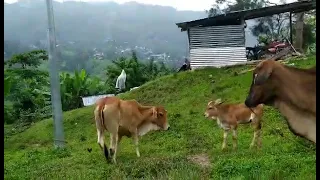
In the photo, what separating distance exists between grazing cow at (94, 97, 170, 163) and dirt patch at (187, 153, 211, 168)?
109cm

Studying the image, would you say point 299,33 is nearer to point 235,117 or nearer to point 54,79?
point 54,79

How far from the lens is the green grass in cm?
606

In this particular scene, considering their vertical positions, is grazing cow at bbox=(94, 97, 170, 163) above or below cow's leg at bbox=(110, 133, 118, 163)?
above

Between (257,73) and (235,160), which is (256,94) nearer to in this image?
(257,73)

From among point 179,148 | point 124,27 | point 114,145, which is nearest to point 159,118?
point 179,148

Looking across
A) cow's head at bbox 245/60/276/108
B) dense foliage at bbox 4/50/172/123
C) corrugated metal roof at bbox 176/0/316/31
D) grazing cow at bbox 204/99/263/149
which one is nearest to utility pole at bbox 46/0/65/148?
dense foliage at bbox 4/50/172/123

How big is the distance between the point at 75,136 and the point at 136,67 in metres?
8.07

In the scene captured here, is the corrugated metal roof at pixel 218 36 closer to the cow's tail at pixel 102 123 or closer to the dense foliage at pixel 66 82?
the dense foliage at pixel 66 82

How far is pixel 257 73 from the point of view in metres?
2.45

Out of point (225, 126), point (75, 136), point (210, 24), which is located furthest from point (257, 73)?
point (210, 24)

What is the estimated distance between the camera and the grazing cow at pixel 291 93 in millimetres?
2176

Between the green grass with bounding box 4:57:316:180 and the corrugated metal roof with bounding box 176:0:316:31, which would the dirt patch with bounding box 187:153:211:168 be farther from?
the corrugated metal roof with bounding box 176:0:316:31

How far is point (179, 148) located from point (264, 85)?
637 cm
